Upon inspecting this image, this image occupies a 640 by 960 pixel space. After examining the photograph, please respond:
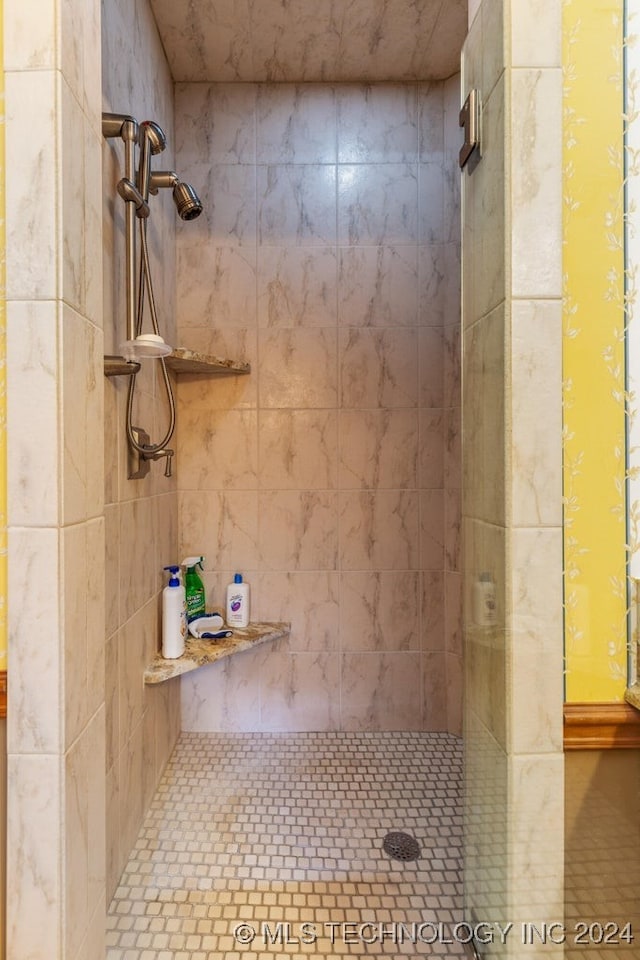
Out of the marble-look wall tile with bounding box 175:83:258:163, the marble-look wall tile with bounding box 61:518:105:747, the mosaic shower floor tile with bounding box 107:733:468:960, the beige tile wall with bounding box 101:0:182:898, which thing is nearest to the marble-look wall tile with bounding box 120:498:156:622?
the beige tile wall with bounding box 101:0:182:898

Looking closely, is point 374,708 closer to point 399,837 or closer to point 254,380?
point 399,837

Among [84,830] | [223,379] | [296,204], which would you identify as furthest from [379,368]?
[84,830]

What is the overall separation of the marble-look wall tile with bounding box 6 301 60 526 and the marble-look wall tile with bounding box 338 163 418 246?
153 cm

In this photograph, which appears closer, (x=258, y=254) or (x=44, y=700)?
(x=44, y=700)

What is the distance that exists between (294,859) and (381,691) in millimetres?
772

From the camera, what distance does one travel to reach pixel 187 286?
195 cm

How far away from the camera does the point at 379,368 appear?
1968 mm

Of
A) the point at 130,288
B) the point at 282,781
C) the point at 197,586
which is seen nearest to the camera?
the point at 130,288

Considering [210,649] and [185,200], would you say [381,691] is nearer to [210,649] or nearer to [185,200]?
[210,649]

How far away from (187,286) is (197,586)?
3.95ft

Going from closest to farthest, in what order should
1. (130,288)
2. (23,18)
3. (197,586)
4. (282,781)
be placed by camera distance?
(23,18), (130,288), (282,781), (197,586)

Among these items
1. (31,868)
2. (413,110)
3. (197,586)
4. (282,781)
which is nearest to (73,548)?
(31,868)

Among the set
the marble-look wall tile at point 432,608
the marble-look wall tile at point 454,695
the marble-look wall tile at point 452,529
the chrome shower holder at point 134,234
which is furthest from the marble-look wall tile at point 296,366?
the marble-look wall tile at point 454,695

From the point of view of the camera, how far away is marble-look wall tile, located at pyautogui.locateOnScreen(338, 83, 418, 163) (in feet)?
6.36
